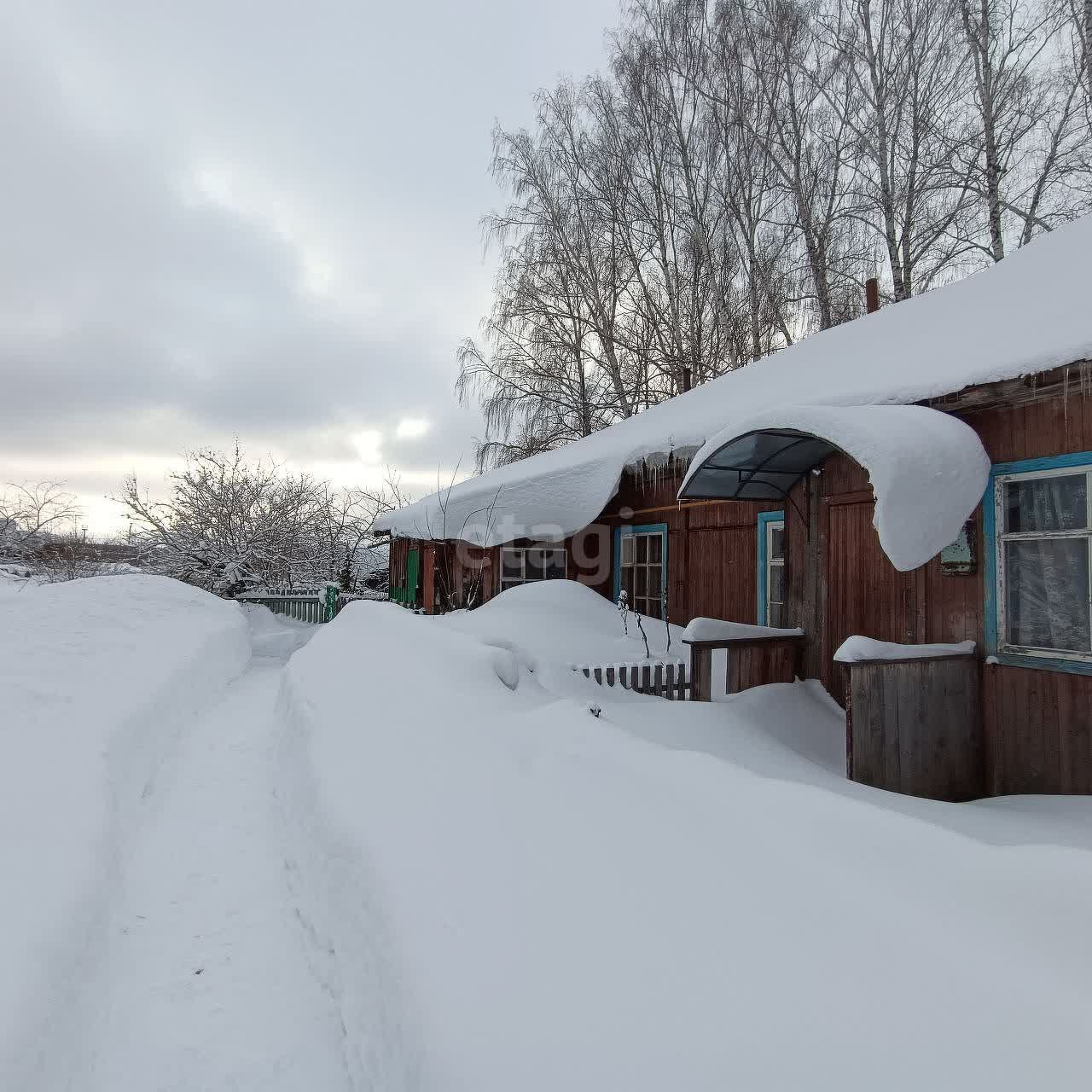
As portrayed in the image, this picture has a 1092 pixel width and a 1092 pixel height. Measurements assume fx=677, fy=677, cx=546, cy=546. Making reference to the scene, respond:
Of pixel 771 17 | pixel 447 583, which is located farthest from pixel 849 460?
pixel 771 17

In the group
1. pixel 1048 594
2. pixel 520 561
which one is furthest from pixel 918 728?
pixel 520 561

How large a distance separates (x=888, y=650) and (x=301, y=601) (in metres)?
13.8

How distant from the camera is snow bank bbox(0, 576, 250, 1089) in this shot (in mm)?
2625

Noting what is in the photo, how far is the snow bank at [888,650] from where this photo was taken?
167 inches

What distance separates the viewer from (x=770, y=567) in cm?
746

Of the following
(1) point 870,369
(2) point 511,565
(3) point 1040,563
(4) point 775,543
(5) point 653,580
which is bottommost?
(5) point 653,580

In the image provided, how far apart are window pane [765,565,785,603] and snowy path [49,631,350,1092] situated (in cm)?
528

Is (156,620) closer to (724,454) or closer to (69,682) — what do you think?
(69,682)

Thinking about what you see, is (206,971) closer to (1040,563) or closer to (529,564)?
(1040,563)

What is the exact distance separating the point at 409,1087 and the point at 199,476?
17510 millimetres

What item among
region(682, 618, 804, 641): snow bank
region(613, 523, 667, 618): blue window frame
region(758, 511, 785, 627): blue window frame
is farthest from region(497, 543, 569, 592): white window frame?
region(682, 618, 804, 641): snow bank

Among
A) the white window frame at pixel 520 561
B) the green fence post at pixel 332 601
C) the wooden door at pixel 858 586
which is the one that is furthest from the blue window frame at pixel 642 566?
the green fence post at pixel 332 601

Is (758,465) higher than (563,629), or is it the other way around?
(758,465)

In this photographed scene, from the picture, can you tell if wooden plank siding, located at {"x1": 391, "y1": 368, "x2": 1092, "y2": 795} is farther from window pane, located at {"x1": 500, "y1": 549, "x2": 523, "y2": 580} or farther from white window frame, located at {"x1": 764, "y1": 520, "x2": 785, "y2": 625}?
window pane, located at {"x1": 500, "y1": 549, "x2": 523, "y2": 580}
